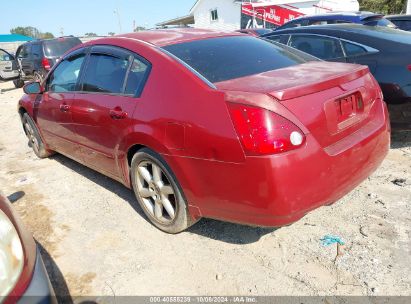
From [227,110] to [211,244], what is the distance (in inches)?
48.3

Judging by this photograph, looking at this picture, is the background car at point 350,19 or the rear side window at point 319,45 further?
the background car at point 350,19

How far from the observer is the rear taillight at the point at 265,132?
2199 mm

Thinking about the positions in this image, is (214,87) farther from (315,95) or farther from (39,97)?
(39,97)

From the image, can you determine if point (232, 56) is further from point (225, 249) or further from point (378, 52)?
point (378, 52)

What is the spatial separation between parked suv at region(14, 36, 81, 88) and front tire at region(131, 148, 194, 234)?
10181 millimetres

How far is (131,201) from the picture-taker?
3.84 m

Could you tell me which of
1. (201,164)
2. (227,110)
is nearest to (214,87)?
(227,110)

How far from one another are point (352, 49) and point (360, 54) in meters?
0.17

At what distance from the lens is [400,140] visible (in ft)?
16.3

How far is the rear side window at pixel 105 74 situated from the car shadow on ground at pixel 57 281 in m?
1.50

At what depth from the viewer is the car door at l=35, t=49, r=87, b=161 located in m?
3.96

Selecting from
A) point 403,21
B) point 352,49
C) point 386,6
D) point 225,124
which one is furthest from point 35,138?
point 386,6

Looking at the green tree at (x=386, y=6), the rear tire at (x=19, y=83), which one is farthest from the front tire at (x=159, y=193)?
the green tree at (x=386, y=6)

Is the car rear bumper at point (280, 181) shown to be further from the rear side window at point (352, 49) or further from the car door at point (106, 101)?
the rear side window at point (352, 49)
